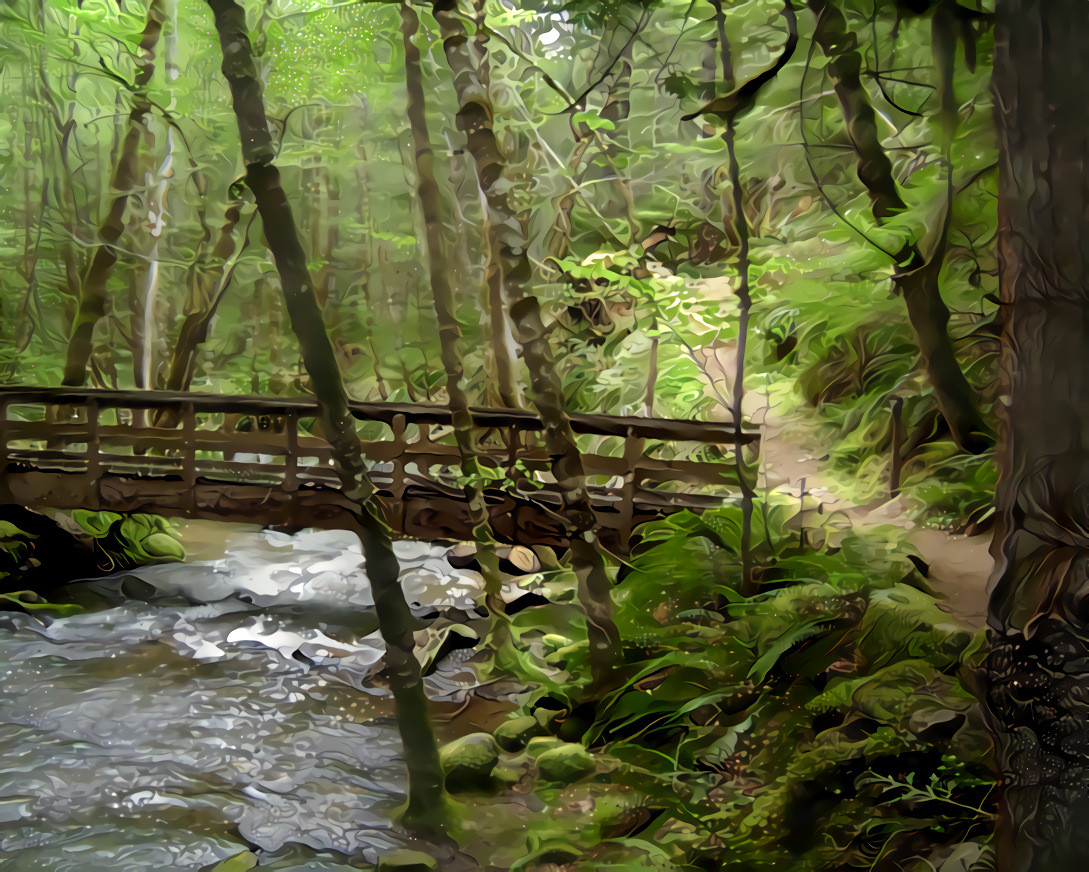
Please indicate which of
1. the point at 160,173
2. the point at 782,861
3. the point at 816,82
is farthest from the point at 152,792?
the point at 160,173

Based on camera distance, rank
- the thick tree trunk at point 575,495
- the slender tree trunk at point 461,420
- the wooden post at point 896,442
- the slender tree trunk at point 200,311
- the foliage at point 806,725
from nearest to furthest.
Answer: the foliage at point 806,725, the thick tree trunk at point 575,495, the wooden post at point 896,442, the slender tree trunk at point 461,420, the slender tree trunk at point 200,311

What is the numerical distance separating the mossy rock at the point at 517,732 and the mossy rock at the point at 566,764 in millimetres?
155

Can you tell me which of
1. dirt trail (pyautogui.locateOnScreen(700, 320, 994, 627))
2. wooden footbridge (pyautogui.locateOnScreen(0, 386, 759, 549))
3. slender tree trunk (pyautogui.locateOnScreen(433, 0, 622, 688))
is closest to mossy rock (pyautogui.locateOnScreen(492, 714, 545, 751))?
slender tree trunk (pyautogui.locateOnScreen(433, 0, 622, 688))

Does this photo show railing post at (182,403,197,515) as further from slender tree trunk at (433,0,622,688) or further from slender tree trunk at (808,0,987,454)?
slender tree trunk at (808,0,987,454)

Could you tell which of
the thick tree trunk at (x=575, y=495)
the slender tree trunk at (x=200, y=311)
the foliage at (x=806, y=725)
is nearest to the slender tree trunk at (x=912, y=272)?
the foliage at (x=806, y=725)

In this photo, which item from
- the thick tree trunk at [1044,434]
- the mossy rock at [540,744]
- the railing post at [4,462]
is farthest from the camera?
the railing post at [4,462]

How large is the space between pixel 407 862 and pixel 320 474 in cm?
324

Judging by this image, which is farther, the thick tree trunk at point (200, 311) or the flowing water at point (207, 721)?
the thick tree trunk at point (200, 311)

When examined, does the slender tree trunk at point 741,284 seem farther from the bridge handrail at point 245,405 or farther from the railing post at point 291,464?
the railing post at point 291,464

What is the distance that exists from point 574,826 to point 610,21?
339cm

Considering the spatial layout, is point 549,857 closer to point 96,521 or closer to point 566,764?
point 566,764

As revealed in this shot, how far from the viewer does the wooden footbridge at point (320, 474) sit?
13.3 feet

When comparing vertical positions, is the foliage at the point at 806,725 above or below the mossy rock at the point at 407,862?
above

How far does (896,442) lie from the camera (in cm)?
304
